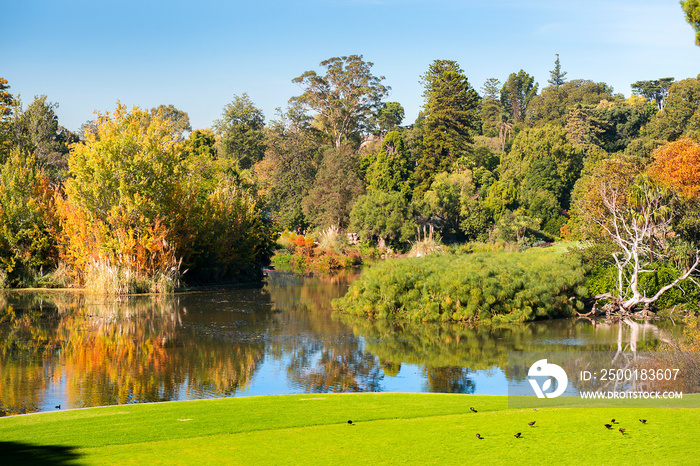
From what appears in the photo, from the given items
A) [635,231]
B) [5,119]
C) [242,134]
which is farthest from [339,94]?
[635,231]

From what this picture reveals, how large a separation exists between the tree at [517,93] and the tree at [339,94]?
3157 centimetres

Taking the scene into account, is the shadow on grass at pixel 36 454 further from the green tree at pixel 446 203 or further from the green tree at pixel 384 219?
the green tree at pixel 446 203

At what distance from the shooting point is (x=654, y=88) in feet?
309

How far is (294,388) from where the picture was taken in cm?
1154

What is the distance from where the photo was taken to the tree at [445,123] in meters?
54.5

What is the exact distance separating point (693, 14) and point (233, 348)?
1516cm

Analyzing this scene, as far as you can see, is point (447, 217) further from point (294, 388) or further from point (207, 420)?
point (207, 420)

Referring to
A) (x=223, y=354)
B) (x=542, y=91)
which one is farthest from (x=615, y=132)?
(x=223, y=354)

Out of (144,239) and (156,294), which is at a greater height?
(144,239)

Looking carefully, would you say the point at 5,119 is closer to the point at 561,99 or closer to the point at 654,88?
the point at 561,99

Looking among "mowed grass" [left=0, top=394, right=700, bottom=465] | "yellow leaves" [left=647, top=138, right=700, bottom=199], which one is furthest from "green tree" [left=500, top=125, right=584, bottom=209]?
"mowed grass" [left=0, top=394, right=700, bottom=465]

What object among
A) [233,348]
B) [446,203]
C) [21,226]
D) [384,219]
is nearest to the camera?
[233,348]

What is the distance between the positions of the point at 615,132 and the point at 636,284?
51463 mm

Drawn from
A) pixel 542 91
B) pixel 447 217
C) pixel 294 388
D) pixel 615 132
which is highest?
pixel 542 91
